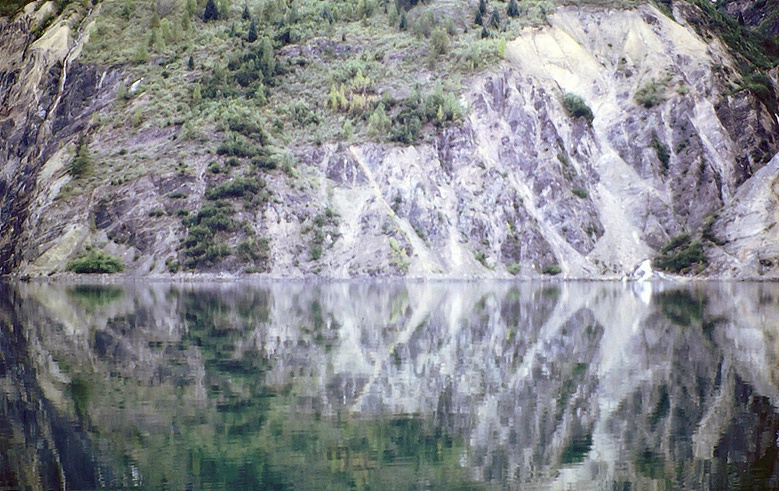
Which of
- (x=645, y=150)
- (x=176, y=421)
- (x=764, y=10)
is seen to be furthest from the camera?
(x=764, y=10)

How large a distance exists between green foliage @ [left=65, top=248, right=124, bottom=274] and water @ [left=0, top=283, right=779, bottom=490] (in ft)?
164

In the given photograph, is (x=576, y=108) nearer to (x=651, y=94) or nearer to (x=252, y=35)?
(x=651, y=94)

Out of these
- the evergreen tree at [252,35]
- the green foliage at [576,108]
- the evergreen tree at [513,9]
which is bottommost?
the evergreen tree at [252,35]

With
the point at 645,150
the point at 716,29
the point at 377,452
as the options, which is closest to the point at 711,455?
the point at 377,452

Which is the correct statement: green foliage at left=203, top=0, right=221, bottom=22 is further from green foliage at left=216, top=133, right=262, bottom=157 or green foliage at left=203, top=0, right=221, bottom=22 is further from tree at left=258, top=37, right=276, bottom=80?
green foliage at left=216, top=133, right=262, bottom=157

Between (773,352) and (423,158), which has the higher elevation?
(773,352)

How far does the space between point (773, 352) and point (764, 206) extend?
280 ft

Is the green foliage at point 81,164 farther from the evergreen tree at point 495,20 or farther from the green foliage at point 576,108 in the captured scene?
the green foliage at point 576,108

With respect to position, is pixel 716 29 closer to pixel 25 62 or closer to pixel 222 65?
pixel 222 65

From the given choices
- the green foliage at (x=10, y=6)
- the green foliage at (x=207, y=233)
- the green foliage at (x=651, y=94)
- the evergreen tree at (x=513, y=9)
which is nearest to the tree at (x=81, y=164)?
the green foliage at (x=207, y=233)

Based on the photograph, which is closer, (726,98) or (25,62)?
(726,98)

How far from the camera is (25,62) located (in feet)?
498

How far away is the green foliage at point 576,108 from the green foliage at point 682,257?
75.4 feet

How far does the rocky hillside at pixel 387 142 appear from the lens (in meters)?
118
